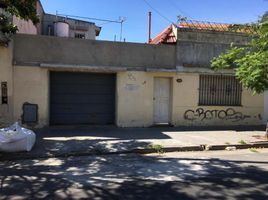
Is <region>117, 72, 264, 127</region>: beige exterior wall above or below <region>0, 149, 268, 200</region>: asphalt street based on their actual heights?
above

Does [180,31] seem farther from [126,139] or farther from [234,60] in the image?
[126,139]

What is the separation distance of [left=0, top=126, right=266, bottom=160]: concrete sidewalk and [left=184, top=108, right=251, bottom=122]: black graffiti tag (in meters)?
0.68

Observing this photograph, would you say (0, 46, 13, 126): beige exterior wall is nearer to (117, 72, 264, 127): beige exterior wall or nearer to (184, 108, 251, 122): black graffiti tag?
(117, 72, 264, 127): beige exterior wall

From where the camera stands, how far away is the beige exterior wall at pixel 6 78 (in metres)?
13.2

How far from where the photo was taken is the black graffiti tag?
1534 centimetres

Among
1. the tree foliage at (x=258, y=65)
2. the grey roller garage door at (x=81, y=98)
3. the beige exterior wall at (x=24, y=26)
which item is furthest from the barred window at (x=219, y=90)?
the beige exterior wall at (x=24, y=26)

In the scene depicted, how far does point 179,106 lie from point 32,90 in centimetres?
579

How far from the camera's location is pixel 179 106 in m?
15.2

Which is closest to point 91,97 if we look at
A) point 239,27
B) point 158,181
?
point 239,27

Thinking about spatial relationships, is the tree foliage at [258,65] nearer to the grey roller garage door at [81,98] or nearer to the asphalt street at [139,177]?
the asphalt street at [139,177]

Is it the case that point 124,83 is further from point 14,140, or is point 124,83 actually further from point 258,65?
point 14,140

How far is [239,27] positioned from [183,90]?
3360 millimetres

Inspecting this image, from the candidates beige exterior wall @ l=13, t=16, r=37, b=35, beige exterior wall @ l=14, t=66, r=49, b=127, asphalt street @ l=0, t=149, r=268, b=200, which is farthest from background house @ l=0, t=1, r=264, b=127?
asphalt street @ l=0, t=149, r=268, b=200

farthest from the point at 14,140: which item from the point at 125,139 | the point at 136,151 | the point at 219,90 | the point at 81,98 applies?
the point at 219,90
